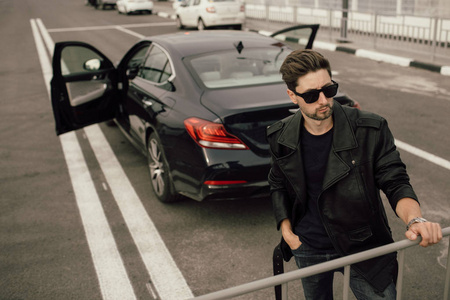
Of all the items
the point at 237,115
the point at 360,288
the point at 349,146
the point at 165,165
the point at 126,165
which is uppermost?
the point at 349,146

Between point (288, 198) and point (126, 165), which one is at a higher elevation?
point (288, 198)

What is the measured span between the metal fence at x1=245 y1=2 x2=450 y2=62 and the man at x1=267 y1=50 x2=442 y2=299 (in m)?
10.2

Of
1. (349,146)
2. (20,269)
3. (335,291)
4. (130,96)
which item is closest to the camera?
(349,146)

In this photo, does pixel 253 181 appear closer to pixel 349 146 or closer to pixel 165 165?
pixel 165 165

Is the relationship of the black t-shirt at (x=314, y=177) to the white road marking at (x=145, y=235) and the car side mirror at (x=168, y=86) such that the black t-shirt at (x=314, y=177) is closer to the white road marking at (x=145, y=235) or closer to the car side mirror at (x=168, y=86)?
the white road marking at (x=145, y=235)

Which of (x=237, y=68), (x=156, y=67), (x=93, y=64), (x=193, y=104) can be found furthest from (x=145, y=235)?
(x=93, y=64)

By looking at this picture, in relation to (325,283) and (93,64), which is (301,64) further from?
(93,64)

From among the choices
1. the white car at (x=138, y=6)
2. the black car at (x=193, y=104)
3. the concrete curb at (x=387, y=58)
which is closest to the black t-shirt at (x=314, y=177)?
the black car at (x=193, y=104)

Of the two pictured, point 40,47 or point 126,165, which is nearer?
point 126,165

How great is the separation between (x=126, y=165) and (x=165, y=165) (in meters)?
1.65

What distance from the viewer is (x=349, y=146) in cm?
221

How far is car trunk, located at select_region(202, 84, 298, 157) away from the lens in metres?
4.32

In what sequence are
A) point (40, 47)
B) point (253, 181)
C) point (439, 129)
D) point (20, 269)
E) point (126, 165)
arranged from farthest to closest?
point (40, 47)
point (439, 129)
point (126, 165)
point (253, 181)
point (20, 269)

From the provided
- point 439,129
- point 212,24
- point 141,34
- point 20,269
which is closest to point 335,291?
point 20,269
